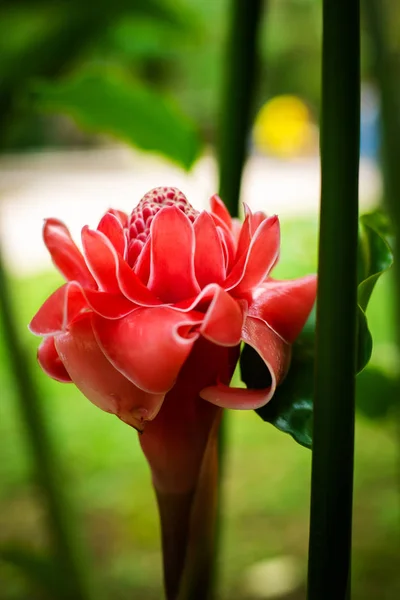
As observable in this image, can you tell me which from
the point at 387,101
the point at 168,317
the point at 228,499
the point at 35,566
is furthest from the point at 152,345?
the point at 228,499

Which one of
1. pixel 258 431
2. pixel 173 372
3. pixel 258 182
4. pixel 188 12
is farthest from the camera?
pixel 258 182

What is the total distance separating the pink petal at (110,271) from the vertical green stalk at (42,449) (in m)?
0.38

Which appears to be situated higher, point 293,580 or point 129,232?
point 129,232

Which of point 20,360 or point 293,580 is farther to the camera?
point 293,580

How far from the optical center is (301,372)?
262 millimetres

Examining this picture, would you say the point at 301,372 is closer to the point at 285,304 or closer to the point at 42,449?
the point at 285,304

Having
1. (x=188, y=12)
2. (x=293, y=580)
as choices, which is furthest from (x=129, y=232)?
(x=293, y=580)

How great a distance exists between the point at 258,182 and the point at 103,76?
3487mm

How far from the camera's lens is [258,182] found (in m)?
3.95

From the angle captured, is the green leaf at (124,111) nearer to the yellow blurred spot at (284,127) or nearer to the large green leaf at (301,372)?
the large green leaf at (301,372)

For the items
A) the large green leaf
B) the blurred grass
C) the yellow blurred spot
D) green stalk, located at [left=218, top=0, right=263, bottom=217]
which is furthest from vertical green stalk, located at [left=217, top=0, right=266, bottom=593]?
the yellow blurred spot

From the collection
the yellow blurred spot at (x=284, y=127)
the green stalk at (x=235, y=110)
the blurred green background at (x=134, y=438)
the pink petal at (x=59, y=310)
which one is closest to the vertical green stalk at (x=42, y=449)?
the blurred green background at (x=134, y=438)

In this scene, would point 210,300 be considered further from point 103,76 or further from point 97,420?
point 97,420

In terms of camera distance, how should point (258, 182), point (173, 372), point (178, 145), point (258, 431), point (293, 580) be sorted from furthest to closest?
point (258, 182), point (258, 431), point (293, 580), point (178, 145), point (173, 372)
